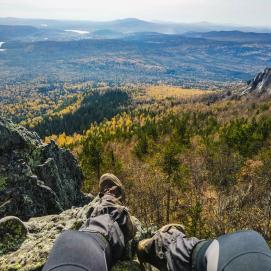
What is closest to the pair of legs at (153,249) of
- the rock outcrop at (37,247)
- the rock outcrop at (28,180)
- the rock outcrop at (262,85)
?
the rock outcrop at (37,247)

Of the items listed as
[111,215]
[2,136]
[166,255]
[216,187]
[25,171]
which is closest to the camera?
[166,255]

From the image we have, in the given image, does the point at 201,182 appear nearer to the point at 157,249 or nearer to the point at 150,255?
the point at 150,255

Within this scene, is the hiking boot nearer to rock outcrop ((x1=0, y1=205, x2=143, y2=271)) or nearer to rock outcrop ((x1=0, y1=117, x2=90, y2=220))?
rock outcrop ((x1=0, y1=205, x2=143, y2=271))

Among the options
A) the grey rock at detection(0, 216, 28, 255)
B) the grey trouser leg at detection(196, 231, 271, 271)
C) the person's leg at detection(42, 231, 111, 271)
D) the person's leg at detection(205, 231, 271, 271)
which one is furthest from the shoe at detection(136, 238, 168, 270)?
the grey rock at detection(0, 216, 28, 255)

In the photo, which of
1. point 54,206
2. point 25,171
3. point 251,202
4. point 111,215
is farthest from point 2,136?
point 251,202

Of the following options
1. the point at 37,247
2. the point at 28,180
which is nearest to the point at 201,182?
the point at 28,180

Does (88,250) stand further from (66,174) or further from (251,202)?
(251,202)
